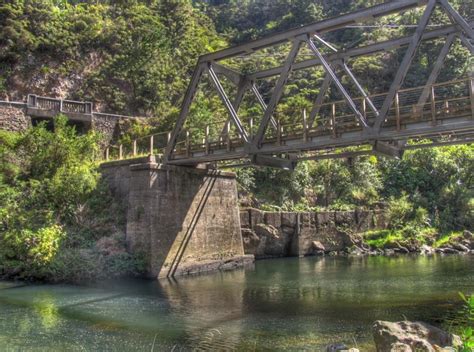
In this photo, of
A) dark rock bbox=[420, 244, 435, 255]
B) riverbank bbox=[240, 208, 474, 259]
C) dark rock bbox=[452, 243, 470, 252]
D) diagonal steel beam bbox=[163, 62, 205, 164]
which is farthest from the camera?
dark rock bbox=[452, 243, 470, 252]

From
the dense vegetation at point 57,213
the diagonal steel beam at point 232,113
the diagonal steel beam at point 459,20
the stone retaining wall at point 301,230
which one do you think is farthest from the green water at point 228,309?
the diagonal steel beam at point 459,20

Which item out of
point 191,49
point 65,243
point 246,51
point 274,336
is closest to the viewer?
point 274,336

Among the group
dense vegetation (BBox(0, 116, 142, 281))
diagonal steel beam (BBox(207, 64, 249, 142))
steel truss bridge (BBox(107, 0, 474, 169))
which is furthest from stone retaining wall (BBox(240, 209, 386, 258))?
diagonal steel beam (BBox(207, 64, 249, 142))

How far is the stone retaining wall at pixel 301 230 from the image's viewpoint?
33.2 m

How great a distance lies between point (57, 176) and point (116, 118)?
40.8ft

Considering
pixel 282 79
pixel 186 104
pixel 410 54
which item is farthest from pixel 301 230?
pixel 410 54

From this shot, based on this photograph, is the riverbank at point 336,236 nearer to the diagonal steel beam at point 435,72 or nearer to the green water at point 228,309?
the green water at point 228,309

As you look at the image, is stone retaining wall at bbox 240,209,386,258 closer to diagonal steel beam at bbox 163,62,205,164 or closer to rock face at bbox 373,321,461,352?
diagonal steel beam at bbox 163,62,205,164

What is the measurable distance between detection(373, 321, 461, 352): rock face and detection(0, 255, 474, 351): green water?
4.19ft

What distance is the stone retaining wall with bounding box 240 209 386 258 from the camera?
33.2 metres

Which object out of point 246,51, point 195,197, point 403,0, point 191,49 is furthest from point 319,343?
point 191,49

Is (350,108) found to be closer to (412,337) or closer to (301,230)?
(412,337)

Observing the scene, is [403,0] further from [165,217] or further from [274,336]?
[165,217]

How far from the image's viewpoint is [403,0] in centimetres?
1686
